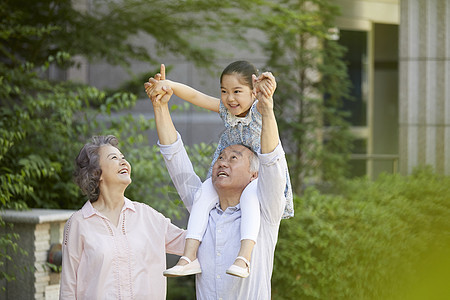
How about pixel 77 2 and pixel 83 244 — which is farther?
pixel 77 2

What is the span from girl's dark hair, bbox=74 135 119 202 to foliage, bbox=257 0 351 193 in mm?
4595

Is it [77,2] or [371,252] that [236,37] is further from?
[371,252]

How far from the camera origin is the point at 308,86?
24.2ft

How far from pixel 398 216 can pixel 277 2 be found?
2993mm

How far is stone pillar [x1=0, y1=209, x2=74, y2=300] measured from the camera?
4.30 metres

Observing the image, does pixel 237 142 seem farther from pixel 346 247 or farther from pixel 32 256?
pixel 346 247

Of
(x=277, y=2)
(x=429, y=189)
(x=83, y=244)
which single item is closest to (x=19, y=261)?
(x=83, y=244)

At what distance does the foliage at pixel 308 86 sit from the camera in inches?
286

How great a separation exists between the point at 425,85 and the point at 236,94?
5383 millimetres

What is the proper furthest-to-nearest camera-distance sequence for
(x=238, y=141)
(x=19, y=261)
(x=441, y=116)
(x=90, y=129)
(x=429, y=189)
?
1. (x=441, y=116)
2. (x=429, y=189)
3. (x=90, y=129)
4. (x=19, y=261)
5. (x=238, y=141)

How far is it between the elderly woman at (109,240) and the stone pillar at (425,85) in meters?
5.23

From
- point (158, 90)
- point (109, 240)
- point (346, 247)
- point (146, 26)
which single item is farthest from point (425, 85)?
point (109, 240)

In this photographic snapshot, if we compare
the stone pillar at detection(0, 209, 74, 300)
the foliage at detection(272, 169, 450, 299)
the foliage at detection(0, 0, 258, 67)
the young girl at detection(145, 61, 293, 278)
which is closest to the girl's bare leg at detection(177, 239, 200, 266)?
the young girl at detection(145, 61, 293, 278)

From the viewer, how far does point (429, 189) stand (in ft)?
20.7
